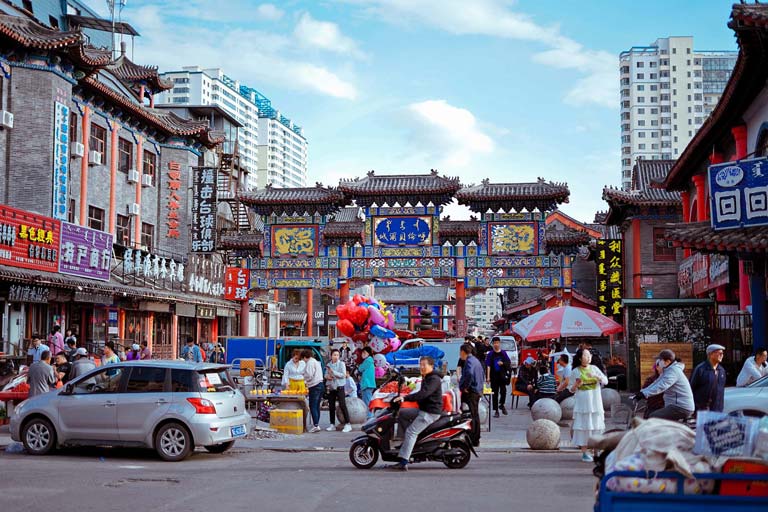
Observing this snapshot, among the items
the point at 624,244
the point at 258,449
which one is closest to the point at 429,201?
the point at 624,244

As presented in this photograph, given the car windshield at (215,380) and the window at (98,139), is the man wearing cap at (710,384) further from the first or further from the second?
the window at (98,139)

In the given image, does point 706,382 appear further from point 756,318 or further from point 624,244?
point 624,244

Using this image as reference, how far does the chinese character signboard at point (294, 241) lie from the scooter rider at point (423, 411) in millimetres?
26333

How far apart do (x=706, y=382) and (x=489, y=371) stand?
32.6 feet

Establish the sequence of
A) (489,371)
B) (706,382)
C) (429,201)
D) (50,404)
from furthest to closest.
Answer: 1. (429,201)
2. (489,371)
3. (50,404)
4. (706,382)

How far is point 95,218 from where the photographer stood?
35281mm

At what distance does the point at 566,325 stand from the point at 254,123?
155 m

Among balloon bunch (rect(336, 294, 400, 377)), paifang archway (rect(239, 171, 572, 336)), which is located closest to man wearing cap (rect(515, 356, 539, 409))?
balloon bunch (rect(336, 294, 400, 377))

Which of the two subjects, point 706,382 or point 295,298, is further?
point 295,298

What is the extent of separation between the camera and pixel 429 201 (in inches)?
1464

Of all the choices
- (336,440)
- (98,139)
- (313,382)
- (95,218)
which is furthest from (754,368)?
(98,139)

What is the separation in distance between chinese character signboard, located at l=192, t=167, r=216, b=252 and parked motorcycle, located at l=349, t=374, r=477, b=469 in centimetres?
2715

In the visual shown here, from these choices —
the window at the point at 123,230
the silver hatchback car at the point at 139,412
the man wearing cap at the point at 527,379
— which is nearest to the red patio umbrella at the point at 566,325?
the man wearing cap at the point at 527,379

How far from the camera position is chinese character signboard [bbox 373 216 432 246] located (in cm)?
3697
